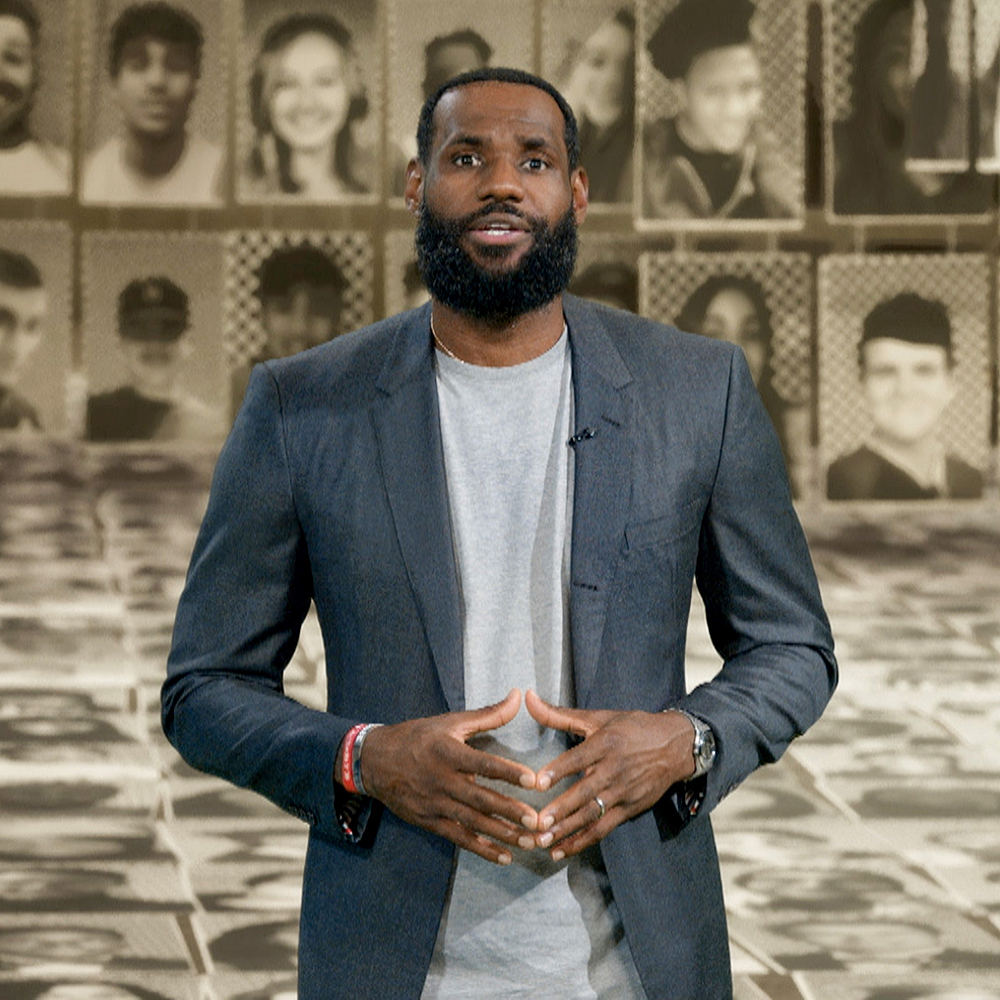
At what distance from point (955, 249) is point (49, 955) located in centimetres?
562

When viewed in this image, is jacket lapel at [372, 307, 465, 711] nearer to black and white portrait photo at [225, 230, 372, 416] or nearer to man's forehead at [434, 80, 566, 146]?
man's forehead at [434, 80, 566, 146]

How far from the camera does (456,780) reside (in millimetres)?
1619

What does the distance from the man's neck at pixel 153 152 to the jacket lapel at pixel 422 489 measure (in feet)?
21.6

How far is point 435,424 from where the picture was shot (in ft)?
6.00

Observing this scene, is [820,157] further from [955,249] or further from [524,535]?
[524,535]

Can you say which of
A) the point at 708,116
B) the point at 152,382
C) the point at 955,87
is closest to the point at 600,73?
the point at 708,116

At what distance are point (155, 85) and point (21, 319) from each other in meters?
1.11

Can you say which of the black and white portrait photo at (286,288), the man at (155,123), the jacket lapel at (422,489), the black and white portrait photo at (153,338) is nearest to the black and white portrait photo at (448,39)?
the black and white portrait photo at (286,288)

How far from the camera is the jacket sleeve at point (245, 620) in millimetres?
1776

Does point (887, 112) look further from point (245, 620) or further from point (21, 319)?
point (245, 620)

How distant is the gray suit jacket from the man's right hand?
8 centimetres

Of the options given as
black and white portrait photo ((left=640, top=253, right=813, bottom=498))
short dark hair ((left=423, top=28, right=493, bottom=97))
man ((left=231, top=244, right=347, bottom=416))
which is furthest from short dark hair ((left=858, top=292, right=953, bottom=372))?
man ((left=231, top=244, right=347, bottom=416))

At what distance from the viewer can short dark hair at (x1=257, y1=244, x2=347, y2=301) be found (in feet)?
27.3

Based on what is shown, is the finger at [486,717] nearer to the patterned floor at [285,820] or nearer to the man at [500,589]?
the man at [500,589]
